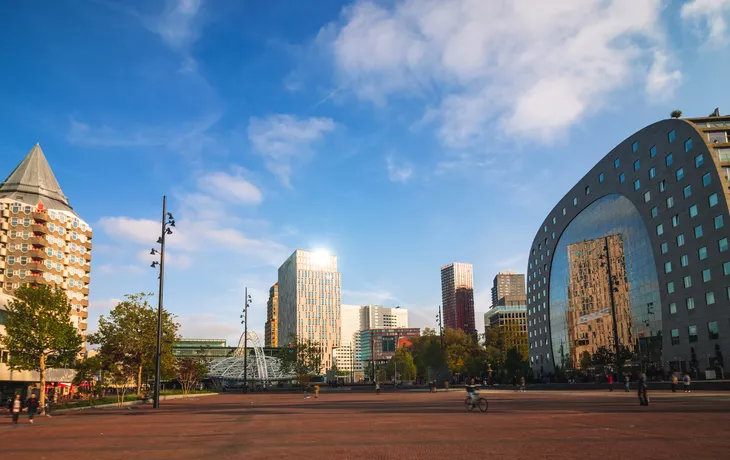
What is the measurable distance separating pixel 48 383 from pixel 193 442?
269ft

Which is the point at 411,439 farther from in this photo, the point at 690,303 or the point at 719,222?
the point at 690,303

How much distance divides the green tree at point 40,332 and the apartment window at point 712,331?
67.2 metres

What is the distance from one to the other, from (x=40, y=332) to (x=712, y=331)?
69.8m

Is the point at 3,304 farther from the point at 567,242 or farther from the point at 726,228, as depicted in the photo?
the point at 567,242

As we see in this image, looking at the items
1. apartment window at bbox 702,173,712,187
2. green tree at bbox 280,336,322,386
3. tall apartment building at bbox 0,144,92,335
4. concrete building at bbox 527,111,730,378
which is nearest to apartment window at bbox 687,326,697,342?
concrete building at bbox 527,111,730,378

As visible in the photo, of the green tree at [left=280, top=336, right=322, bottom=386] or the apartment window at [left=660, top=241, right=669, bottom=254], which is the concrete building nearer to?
the apartment window at [left=660, top=241, right=669, bottom=254]

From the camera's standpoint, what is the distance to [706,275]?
66000mm

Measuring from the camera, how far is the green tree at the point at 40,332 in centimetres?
4188

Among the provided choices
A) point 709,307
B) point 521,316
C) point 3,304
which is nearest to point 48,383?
point 3,304

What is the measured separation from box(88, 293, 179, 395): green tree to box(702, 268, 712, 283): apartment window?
61.9 m

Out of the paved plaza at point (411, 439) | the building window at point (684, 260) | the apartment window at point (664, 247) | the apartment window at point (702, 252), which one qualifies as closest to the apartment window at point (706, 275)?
the apartment window at point (702, 252)

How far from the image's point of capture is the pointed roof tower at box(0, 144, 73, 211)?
107 m

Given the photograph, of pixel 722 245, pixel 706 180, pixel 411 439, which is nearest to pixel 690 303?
pixel 722 245

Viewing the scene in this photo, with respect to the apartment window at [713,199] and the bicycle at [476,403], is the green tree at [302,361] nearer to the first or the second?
the apartment window at [713,199]
